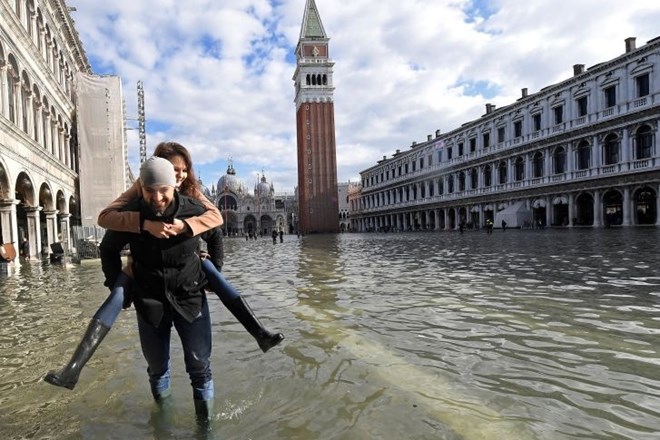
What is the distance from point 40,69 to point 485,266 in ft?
64.3

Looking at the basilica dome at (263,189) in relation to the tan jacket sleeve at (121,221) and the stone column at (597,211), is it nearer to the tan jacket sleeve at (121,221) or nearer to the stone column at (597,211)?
the stone column at (597,211)

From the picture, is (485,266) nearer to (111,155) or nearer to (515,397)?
(515,397)

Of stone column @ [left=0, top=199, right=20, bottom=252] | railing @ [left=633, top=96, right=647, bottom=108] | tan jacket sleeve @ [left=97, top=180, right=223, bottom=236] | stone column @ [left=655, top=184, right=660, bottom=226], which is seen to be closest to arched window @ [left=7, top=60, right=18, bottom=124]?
stone column @ [left=0, top=199, right=20, bottom=252]

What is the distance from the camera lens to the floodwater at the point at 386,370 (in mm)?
2867

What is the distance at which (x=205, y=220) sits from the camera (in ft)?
9.27

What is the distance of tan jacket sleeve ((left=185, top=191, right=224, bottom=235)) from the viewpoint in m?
2.70

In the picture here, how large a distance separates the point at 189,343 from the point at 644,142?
37188 millimetres

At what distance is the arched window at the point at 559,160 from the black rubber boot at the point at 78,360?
136ft

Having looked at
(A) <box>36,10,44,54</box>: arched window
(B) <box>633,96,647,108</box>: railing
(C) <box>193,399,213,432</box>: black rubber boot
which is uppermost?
(A) <box>36,10,44,54</box>: arched window

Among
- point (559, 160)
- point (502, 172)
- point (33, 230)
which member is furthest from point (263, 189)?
point (33, 230)

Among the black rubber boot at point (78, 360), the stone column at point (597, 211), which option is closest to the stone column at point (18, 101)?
the black rubber boot at point (78, 360)

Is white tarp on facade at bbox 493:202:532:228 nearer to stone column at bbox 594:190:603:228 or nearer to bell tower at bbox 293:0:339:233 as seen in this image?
stone column at bbox 594:190:603:228

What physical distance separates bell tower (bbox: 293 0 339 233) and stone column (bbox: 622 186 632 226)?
137 feet

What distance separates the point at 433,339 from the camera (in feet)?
15.6
